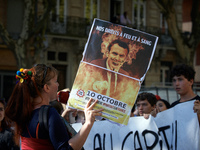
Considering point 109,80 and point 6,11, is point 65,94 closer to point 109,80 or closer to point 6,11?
point 109,80

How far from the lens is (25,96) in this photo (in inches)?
96.4

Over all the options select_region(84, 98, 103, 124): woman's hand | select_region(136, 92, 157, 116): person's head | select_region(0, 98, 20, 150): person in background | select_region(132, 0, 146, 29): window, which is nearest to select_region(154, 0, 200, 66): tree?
select_region(136, 92, 157, 116): person's head

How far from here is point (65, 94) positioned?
12.4ft

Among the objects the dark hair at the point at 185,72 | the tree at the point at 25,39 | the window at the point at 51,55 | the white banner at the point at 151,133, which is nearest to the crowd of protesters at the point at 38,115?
the white banner at the point at 151,133

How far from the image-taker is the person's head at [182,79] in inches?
157

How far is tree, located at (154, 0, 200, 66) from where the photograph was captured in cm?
1088

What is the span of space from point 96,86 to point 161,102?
2.87 m

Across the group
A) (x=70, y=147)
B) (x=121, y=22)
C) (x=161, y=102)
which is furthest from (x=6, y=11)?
(x=70, y=147)

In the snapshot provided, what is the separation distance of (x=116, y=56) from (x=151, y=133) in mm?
1490

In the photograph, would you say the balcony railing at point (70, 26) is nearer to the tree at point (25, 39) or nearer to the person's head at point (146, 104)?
the tree at point (25, 39)

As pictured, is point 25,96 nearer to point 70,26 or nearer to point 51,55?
point 51,55

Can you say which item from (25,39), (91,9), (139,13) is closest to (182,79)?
(25,39)

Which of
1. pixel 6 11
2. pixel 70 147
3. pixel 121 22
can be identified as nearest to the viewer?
pixel 70 147

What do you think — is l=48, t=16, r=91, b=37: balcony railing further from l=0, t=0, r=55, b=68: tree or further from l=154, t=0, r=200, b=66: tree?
l=154, t=0, r=200, b=66: tree
